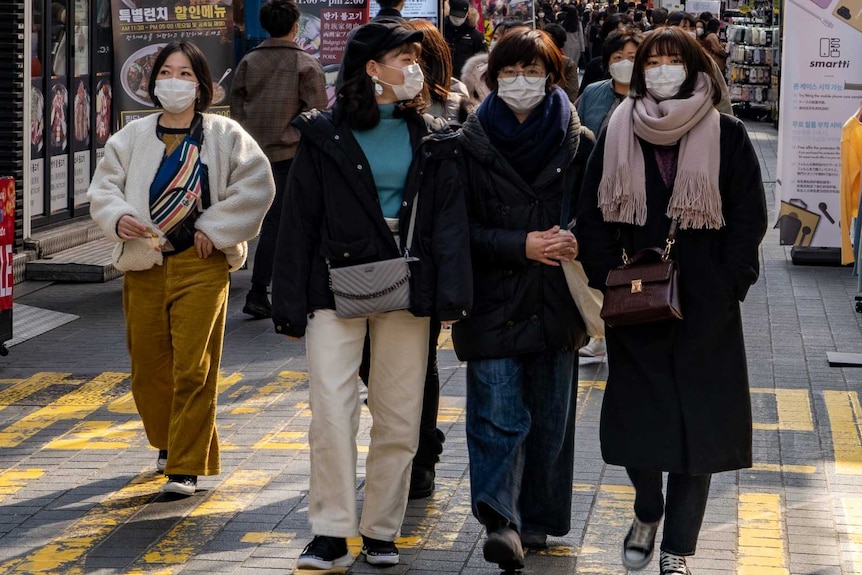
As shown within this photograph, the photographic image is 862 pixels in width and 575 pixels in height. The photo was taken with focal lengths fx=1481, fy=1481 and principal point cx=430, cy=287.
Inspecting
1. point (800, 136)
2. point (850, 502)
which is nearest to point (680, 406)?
point (850, 502)

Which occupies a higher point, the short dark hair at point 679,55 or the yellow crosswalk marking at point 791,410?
the short dark hair at point 679,55

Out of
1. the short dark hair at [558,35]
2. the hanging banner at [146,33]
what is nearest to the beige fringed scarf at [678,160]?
the hanging banner at [146,33]

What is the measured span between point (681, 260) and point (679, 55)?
2.16 ft

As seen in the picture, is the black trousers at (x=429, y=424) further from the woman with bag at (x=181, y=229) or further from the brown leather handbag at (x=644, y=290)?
the brown leather handbag at (x=644, y=290)

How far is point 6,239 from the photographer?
8.35 metres

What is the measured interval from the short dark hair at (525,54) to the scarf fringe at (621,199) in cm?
56

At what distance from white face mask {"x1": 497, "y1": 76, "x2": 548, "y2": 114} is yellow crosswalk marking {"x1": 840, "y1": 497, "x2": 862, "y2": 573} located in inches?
76.5

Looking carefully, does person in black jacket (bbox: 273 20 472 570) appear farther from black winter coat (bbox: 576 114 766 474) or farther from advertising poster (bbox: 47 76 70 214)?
advertising poster (bbox: 47 76 70 214)

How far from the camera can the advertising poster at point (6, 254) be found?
8.28 m

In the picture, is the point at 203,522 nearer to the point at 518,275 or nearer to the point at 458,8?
the point at 518,275

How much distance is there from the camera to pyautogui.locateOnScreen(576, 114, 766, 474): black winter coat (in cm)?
471

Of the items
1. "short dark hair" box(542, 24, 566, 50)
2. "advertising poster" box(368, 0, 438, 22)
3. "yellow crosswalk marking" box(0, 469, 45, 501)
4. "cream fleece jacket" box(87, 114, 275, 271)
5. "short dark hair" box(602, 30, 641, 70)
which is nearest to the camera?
"cream fleece jacket" box(87, 114, 275, 271)

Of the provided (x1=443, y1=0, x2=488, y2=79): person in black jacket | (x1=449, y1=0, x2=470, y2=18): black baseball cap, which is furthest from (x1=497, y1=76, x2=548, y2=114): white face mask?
(x1=449, y1=0, x2=470, y2=18): black baseball cap

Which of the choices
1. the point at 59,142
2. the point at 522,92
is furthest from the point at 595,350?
the point at 59,142
